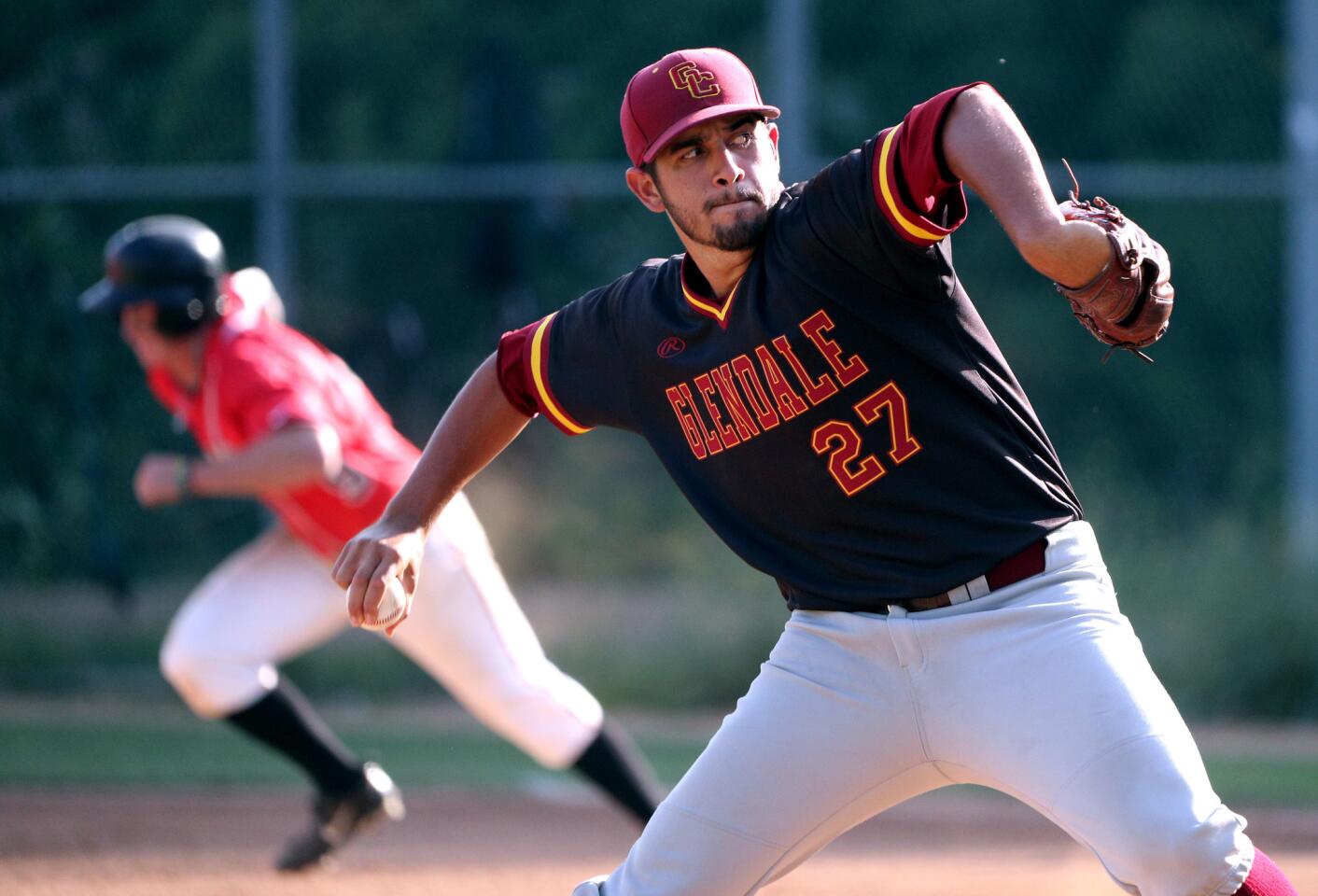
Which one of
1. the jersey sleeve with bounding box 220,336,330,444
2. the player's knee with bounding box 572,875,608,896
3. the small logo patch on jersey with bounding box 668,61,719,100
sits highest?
the small logo patch on jersey with bounding box 668,61,719,100

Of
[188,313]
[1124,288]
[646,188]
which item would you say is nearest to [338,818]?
[188,313]

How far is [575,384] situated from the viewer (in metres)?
3.61

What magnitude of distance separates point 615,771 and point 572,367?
1.90 m

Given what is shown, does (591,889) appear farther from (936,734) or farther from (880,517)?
(880,517)

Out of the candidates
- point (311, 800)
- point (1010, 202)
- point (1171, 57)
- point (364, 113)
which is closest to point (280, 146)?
point (364, 113)

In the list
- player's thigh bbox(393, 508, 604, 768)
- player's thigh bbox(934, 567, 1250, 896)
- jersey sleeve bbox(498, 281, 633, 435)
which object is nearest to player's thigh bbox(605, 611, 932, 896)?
player's thigh bbox(934, 567, 1250, 896)

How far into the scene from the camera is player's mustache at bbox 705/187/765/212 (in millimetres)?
3264

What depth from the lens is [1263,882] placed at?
2.86 meters

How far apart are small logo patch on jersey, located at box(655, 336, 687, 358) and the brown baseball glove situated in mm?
812

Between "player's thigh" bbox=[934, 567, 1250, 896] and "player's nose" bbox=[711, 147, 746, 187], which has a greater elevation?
"player's nose" bbox=[711, 147, 746, 187]

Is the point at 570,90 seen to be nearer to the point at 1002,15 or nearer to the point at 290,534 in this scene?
the point at 1002,15

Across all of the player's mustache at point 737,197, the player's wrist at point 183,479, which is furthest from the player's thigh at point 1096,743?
the player's wrist at point 183,479

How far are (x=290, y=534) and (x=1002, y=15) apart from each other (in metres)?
8.67

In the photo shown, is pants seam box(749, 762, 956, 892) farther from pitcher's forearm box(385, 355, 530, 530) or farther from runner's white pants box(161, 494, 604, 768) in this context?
runner's white pants box(161, 494, 604, 768)
